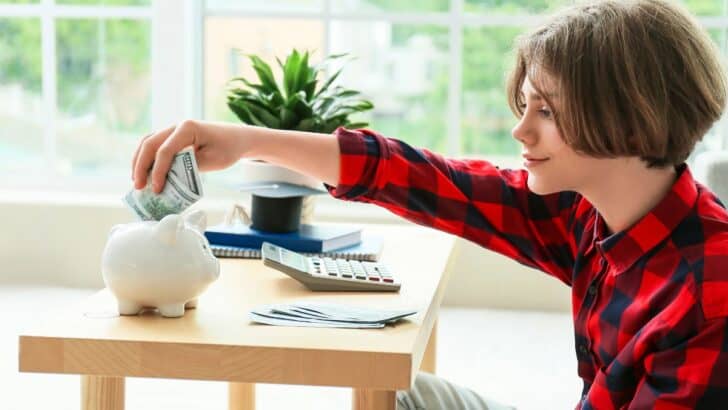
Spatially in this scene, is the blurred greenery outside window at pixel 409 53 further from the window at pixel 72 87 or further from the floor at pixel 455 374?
the floor at pixel 455 374

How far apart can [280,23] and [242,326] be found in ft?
8.04

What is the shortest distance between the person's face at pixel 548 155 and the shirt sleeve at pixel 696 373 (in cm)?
25

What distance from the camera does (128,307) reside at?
1.50 meters

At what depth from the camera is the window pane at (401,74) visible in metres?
3.77

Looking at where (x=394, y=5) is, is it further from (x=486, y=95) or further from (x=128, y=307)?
(x=128, y=307)

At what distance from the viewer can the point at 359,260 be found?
1.99m

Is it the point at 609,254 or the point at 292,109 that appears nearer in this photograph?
the point at 609,254

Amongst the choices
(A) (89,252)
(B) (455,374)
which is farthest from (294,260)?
(A) (89,252)

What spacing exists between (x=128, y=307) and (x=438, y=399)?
0.47m

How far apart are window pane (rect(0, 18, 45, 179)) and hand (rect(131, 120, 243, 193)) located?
8.56 feet

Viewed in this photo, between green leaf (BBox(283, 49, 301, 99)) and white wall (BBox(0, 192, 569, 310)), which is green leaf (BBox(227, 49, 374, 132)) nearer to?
green leaf (BBox(283, 49, 301, 99))

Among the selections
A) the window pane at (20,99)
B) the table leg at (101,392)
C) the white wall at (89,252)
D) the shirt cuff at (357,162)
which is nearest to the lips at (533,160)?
the shirt cuff at (357,162)

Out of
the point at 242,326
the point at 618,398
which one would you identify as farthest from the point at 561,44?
the point at 242,326

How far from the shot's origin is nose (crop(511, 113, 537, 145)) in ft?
4.50
